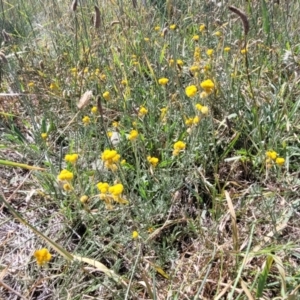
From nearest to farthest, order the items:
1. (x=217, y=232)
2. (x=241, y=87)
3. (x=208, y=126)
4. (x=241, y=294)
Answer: (x=241, y=294), (x=217, y=232), (x=208, y=126), (x=241, y=87)

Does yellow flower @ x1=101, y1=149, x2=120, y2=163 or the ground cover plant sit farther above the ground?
yellow flower @ x1=101, y1=149, x2=120, y2=163

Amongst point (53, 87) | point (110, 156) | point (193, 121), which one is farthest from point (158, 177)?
point (53, 87)

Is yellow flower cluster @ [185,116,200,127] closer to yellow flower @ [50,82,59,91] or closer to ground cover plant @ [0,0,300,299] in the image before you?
ground cover plant @ [0,0,300,299]

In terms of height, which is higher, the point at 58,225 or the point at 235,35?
the point at 235,35

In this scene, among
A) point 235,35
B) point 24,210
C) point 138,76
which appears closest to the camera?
point 24,210

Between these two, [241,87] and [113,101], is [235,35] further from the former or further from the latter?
[113,101]

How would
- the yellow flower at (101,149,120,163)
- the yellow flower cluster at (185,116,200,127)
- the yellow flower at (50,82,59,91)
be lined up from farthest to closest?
the yellow flower at (50,82,59,91), the yellow flower cluster at (185,116,200,127), the yellow flower at (101,149,120,163)

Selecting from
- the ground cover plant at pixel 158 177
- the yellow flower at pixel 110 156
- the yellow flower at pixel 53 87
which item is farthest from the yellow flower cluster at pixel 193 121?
the yellow flower at pixel 53 87

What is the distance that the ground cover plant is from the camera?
1029 mm

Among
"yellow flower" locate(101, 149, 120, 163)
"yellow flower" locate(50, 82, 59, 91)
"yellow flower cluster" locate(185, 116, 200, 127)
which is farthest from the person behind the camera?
"yellow flower" locate(50, 82, 59, 91)

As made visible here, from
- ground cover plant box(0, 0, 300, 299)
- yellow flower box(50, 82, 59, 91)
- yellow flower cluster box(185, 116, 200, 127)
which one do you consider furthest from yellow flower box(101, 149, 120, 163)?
yellow flower box(50, 82, 59, 91)

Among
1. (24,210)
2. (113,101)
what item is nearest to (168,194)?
(24,210)

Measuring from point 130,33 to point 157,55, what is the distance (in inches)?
10.8

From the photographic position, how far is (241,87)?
1.72 m
